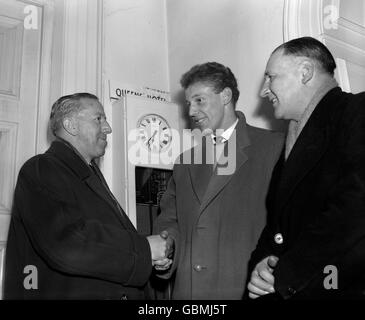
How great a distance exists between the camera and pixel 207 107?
1.90 meters

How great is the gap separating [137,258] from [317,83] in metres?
0.78

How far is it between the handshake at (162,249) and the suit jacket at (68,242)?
0.06 m

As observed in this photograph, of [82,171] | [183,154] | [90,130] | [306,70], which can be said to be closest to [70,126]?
[90,130]

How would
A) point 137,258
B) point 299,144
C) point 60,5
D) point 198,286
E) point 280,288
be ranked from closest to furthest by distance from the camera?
point 280,288 → point 299,144 → point 137,258 → point 198,286 → point 60,5

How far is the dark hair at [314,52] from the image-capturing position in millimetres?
1356

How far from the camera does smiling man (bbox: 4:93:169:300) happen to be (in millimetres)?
1406

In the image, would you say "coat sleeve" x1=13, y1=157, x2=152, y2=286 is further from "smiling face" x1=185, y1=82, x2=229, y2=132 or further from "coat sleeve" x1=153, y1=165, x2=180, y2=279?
"smiling face" x1=185, y1=82, x2=229, y2=132

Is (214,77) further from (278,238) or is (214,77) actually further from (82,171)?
(278,238)

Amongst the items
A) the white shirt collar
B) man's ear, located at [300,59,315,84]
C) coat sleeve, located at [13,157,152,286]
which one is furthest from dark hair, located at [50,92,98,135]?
man's ear, located at [300,59,315,84]

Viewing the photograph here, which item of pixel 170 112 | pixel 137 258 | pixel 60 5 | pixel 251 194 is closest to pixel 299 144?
pixel 251 194

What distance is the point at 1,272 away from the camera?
2.08 metres

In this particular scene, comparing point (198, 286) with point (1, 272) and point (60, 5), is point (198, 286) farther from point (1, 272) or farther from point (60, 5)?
point (60, 5)

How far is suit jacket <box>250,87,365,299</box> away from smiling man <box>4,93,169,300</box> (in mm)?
497

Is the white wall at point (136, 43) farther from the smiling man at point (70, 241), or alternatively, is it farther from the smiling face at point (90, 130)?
the smiling man at point (70, 241)
